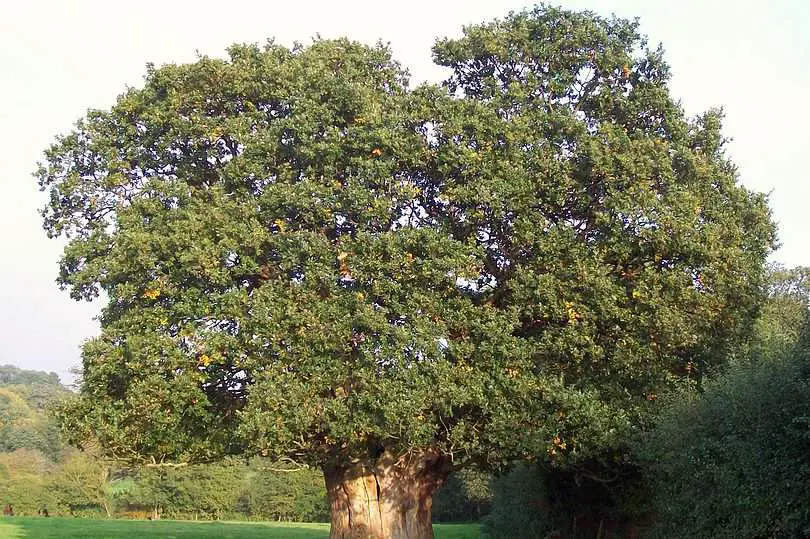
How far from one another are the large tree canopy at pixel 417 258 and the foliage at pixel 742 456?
3.16 meters

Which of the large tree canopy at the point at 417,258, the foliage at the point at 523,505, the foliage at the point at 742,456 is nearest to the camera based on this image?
the foliage at the point at 742,456

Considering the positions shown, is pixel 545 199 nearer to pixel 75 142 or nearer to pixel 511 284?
pixel 511 284

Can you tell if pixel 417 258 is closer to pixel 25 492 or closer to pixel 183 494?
pixel 25 492

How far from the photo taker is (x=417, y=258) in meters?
20.2

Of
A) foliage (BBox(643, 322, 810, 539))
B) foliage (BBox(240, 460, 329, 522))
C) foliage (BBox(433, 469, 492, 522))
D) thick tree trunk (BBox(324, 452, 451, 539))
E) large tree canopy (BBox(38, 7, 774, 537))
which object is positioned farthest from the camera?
foliage (BBox(240, 460, 329, 522))

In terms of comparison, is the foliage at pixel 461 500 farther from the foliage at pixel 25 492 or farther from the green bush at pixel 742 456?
the green bush at pixel 742 456

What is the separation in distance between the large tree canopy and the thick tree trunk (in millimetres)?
1314

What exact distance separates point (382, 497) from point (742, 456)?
12288mm

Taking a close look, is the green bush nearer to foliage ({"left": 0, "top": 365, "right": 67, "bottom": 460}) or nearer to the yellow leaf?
the yellow leaf

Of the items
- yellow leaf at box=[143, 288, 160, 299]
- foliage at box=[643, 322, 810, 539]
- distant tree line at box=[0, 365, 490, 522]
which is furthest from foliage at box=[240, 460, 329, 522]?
foliage at box=[643, 322, 810, 539]

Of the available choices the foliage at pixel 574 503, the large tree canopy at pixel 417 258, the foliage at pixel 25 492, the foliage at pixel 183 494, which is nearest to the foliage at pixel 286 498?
the foliage at pixel 183 494

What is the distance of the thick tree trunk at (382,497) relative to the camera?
23.6m

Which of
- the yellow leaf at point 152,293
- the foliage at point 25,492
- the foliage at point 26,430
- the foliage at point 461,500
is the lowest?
the foliage at point 461,500

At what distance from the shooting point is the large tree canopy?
1989 cm
